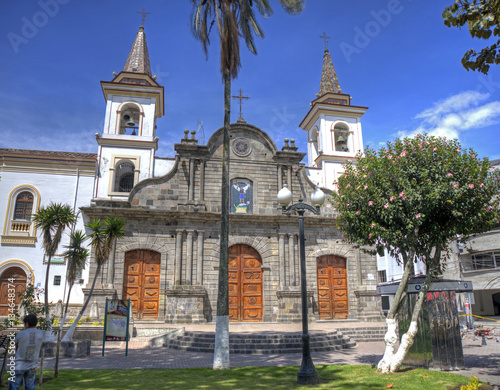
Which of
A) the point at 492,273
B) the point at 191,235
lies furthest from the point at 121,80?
the point at 492,273

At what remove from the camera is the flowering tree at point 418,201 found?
31.9 ft

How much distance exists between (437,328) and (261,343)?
6.14m

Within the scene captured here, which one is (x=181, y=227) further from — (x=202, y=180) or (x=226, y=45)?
(x=226, y=45)

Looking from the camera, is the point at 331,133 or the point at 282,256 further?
the point at 331,133

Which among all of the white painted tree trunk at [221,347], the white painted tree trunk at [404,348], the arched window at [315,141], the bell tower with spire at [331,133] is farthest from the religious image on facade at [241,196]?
the white painted tree trunk at [404,348]

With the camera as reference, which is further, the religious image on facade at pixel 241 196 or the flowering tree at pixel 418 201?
the religious image on facade at pixel 241 196

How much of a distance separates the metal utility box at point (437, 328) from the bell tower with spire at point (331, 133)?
1528cm

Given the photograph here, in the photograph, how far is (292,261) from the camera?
2117 centimetres

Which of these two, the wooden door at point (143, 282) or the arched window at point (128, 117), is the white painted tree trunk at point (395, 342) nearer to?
the wooden door at point (143, 282)

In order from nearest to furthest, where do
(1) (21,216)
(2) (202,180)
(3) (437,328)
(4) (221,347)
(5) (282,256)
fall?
(3) (437,328) → (4) (221,347) → (5) (282,256) → (2) (202,180) → (1) (21,216)

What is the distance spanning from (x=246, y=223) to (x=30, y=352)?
51.0 feet

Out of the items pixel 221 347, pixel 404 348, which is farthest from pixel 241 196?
pixel 404 348

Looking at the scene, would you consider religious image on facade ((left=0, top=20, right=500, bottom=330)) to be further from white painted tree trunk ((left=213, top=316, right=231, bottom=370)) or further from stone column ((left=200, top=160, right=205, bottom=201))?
white painted tree trunk ((left=213, top=316, right=231, bottom=370))

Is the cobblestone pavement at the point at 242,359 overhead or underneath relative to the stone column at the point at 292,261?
underneath
